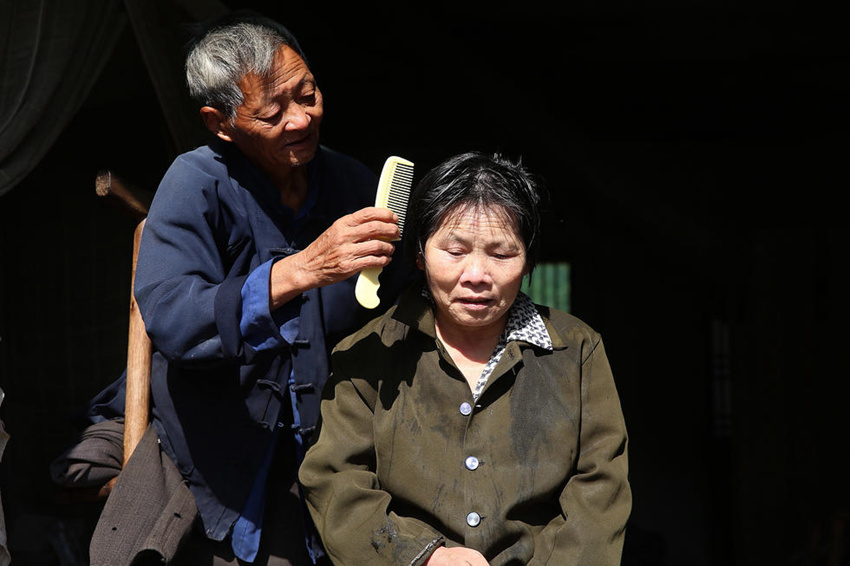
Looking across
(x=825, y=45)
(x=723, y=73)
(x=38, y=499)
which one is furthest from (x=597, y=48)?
(x=38, y=499)

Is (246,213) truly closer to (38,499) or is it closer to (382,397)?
(382,397)

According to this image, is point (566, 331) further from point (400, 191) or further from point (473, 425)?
point (400, 191)

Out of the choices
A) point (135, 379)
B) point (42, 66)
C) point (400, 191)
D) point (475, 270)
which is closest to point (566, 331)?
point (475, 270)

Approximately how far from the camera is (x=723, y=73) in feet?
17.8

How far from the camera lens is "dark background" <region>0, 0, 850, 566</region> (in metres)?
4.59

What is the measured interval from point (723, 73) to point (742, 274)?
4.44ft

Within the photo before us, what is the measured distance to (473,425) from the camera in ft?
7.30

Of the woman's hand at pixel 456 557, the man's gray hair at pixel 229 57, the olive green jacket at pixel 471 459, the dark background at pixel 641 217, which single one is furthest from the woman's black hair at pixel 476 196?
the dark background at pixel 641 217

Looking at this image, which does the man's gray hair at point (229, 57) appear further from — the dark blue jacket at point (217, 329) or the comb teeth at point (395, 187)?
the comb teeth at point (395, 187)

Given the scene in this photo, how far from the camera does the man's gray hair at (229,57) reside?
2.33 m

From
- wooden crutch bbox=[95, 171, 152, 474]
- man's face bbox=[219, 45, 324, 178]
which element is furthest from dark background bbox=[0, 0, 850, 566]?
man's face bbox=[219, 45, 324, 178]

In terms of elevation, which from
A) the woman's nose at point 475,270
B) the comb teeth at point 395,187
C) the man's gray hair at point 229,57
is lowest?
the woman's nose at point 475,270

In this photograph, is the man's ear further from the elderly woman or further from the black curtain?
the black curtain

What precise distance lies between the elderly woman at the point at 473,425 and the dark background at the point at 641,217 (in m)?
1.93
